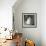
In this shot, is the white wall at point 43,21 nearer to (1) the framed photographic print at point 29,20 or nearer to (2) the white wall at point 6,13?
(1) the framed photographic print at point 29,20

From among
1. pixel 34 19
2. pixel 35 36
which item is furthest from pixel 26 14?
pixel 35 36

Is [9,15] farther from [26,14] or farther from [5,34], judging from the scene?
[26,14]

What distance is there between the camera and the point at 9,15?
14.5 ft

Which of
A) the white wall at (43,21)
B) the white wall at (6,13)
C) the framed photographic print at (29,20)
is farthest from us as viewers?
the framed photographic print at (29,20)

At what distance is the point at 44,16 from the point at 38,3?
81cm

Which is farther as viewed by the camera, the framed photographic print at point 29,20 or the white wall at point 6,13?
the framed photographic print at point 29,20

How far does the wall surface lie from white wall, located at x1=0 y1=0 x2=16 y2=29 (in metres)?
1.14

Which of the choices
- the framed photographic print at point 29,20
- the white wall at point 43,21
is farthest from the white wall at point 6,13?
the white wall at point 43,21

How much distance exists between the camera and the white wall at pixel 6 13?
4.36 meters

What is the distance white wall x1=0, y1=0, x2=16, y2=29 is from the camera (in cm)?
436

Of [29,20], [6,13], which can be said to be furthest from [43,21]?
[6,13]

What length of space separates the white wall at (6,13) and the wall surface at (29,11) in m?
1.14

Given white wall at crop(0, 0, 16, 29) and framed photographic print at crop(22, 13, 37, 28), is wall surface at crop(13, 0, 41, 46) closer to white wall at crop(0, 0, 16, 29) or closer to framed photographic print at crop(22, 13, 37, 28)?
framed photographic print at crop(22, 13, 37, 28)

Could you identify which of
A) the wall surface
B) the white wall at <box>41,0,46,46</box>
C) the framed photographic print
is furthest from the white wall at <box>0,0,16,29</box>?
the white wall at <box>41,0,46,46</box>
